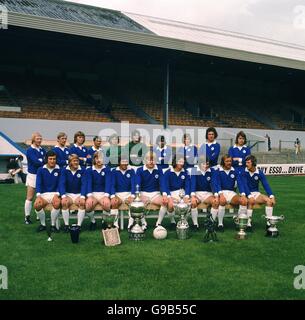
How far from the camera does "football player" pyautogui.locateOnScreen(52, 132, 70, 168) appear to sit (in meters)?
8.73

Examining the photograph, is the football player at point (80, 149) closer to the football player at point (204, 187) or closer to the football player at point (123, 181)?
the football player at point (123, 181)

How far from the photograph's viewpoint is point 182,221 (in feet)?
23.8

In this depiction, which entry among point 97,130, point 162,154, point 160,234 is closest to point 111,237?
point 160,234

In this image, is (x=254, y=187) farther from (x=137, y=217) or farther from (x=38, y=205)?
(x=38, y=205)

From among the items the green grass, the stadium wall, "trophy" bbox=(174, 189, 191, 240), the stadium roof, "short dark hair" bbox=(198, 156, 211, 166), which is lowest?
the green grass

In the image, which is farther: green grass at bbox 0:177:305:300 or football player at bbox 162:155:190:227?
football player at bbox 162:155:190:227

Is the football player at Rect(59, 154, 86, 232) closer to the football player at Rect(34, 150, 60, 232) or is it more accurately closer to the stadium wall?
the football player at Rect(34, 150, 60, 232)

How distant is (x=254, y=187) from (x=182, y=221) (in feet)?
6.29

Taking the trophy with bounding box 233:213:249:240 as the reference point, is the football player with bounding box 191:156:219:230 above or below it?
above

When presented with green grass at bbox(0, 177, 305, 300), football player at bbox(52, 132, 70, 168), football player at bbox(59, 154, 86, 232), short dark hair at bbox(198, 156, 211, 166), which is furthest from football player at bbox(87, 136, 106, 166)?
short dark hair at bbox(198, 156, 211, 166)

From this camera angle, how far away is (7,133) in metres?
19.7

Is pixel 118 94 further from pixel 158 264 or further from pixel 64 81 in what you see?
pixel 158 264

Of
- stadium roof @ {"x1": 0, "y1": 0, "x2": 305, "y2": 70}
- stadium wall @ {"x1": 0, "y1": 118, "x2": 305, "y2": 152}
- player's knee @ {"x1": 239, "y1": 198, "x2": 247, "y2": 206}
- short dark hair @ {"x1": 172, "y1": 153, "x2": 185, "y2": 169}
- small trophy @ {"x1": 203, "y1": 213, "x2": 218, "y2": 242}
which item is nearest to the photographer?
small trophy @ {"x1": 203, "y1": 213, "x2": 218, "y2": 242}

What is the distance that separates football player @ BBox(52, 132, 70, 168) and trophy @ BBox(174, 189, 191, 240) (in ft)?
8.75
